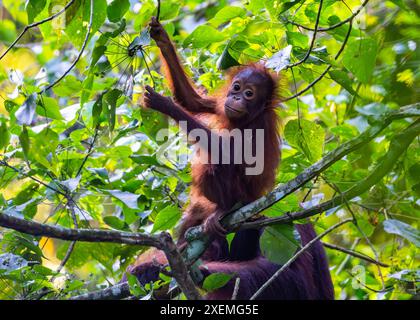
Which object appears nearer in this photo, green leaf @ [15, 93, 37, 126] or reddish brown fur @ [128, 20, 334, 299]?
green leaf @ [15, 93, 37, 126]

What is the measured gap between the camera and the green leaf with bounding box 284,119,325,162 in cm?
406

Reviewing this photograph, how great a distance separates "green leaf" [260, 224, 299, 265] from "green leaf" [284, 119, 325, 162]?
47 centimetres

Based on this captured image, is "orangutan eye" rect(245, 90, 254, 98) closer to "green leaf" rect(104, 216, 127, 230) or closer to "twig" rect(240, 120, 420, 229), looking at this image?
"green leaf" rect(104, 216, 127, 230)

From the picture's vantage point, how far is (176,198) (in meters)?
5.11

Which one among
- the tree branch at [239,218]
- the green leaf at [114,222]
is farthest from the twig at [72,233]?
the green leaf at [114,222]

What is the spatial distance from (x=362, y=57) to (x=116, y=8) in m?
1.31

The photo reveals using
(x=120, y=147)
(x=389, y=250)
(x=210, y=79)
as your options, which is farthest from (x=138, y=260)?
(x=389, y=250)

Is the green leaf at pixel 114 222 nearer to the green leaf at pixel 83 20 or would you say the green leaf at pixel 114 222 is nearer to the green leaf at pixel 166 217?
the green leaf at pixel 166 217

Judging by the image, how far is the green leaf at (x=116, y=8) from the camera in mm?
3611

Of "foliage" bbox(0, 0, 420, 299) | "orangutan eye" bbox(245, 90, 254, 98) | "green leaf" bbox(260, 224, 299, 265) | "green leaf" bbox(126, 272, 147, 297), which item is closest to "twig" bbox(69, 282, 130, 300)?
"foliage" bbox(0, 0, 420, 299)

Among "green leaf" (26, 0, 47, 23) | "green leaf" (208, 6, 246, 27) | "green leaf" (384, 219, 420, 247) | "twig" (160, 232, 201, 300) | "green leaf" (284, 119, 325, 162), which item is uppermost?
"green leaf" (208, 6, 246, 27)

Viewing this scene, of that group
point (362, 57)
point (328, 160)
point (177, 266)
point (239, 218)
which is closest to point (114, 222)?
point (239, 218)

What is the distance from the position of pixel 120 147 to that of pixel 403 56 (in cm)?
234

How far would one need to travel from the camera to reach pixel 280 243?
12.9 ft
